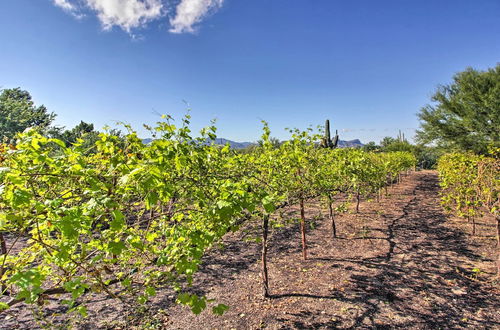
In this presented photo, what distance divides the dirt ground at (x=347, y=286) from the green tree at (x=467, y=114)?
16.3 meters

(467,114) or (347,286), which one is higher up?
(467,114)

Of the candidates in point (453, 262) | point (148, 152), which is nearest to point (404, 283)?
point (453, 262)

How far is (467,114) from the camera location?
2172 centimetres

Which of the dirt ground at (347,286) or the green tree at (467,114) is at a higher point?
the green tree at (467,114)

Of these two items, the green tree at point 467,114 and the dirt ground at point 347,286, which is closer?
the dirt ground at point 347,286

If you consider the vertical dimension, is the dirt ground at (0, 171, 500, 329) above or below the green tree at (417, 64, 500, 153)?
below

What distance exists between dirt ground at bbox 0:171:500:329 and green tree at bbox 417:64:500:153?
53.5 feet

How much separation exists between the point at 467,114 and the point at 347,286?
24099 mm

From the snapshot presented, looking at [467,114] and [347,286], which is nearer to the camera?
[347,286]

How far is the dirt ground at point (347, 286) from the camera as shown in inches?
175

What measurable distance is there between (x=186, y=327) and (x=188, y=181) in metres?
3.06

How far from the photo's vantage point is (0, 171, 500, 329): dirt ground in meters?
4.46

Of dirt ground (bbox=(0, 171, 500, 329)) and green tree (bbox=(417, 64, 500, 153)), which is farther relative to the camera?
green tree (bbox=(417, 64, 500, 153))

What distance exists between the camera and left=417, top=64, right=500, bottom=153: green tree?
2019 cm
